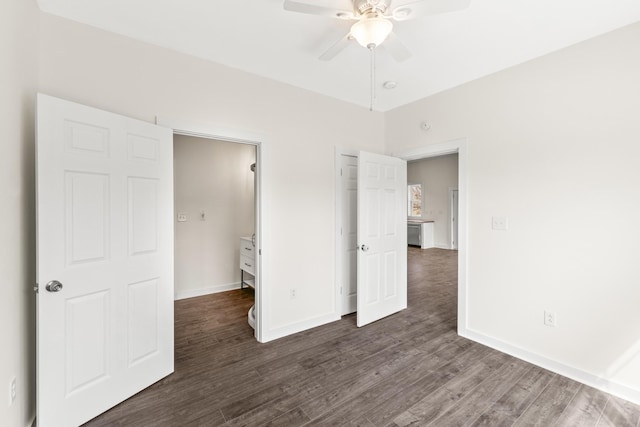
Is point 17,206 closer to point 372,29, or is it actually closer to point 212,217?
point 372,29

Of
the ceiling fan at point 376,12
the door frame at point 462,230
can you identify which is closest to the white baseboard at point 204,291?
the door frame at point 462,230

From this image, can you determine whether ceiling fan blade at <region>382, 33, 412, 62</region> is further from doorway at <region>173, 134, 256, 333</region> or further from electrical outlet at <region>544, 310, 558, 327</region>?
doorway at <region>173, 134, 256, 333</region>

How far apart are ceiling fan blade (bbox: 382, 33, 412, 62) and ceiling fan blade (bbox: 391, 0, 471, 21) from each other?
128 millimetres

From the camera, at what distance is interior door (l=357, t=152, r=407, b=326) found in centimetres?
318

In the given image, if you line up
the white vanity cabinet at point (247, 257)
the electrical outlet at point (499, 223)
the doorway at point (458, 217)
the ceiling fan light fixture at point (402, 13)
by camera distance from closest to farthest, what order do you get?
the ceiling fan light fixture at point (402, 13), the electrical outlet at point (499, 223), the doorway at point (458, 217), the white vanity cabinet at point (247, 257)

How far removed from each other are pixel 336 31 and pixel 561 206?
7.63 feet

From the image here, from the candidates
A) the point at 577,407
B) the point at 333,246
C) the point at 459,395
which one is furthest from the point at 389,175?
the point at 577,407

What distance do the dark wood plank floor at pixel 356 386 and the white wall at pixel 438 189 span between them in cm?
620

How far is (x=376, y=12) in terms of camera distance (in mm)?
1618

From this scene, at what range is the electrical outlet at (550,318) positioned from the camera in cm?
238

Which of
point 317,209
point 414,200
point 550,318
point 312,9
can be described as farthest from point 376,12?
point 414,200

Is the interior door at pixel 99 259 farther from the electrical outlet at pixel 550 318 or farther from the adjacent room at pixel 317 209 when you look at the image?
the electrical outlet at pixel 550 318

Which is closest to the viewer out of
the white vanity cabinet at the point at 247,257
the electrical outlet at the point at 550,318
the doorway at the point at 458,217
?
the electrical outlet at the point at 550,318

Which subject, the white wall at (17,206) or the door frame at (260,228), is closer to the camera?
the white wall at (17,206)
